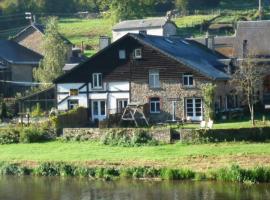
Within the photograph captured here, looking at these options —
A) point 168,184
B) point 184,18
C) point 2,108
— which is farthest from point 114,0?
point 168,184

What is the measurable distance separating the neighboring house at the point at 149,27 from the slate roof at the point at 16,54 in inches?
459

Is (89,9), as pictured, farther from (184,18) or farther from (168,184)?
(168,184)

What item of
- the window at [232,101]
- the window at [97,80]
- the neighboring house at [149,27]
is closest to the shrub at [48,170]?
the window at [97,80]

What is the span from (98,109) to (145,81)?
14.1ft

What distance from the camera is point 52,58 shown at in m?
69.8

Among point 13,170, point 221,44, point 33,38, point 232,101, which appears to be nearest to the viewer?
point 13,170

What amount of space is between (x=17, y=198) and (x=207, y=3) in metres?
94.7

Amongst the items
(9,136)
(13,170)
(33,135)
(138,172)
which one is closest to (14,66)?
(9,136)

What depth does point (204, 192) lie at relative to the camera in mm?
31344

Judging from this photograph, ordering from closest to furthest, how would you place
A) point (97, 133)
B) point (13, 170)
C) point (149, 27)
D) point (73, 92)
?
point (13, 170) < point (97, 133) < point (73, 92) < point (149, 27)

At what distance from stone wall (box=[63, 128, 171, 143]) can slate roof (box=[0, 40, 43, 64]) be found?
31.1 m

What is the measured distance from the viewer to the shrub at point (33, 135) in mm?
47125

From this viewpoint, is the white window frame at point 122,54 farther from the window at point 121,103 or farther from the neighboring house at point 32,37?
the neighboring house at point 32,37

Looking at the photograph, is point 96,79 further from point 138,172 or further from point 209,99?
point 138,172
